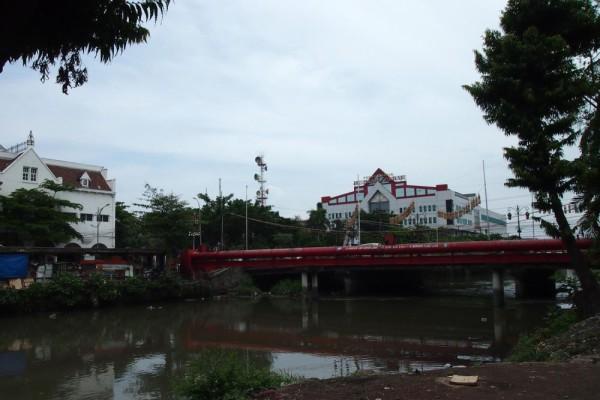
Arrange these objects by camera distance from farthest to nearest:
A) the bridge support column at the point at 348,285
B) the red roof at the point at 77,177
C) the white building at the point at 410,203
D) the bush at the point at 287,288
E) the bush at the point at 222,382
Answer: the white building at the point at 410,203
the red roof at the point at 77,177
the bridge support column at the point at 348,285
the bush at the point at 287,288
the bush at the point at 222,382

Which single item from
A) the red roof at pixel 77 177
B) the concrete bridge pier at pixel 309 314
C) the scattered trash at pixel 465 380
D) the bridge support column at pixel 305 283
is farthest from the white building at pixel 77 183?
the scattered trash at pixel 465 380

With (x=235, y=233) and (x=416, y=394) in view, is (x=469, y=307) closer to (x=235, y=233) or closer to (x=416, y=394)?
(x=416, y=394)

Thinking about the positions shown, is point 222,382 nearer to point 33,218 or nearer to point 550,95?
point 550,95

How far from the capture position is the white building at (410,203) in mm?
73812

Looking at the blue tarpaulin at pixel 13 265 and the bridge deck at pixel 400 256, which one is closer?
the blue tarpaulin at pixel 13 265

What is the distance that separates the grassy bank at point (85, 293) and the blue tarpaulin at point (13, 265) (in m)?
1.49

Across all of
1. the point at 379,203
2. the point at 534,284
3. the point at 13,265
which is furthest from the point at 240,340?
the point at 379,203

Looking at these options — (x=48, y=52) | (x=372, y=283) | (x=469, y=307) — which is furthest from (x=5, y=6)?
(x=372, y=283)

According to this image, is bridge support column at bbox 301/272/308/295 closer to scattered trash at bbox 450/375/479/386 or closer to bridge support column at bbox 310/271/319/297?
bridge support column at bbox 310/271/319/297

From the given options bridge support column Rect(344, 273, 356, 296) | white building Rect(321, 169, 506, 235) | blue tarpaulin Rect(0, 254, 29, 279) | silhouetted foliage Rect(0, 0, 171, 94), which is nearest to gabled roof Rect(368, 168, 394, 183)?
white building Rect(321, 169, 506, 235)

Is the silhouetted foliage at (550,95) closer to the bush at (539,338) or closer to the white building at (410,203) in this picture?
the bush at (539,338)

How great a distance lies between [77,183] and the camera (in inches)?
1531

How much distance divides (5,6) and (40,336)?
17.9 metres

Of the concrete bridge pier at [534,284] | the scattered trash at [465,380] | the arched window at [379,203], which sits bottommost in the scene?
the concrete bridge pier at [534,284]
